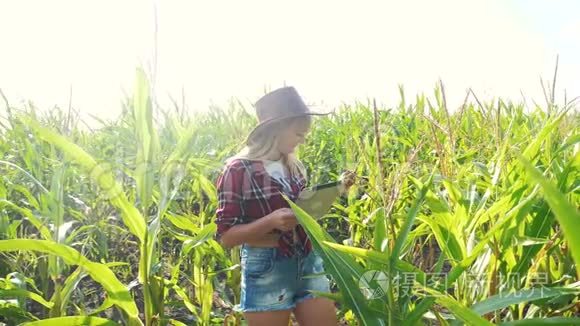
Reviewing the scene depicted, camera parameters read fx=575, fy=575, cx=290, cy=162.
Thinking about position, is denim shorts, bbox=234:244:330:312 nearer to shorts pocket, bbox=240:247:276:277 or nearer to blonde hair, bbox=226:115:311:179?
shorts pocket, bbox=240:247:276:277

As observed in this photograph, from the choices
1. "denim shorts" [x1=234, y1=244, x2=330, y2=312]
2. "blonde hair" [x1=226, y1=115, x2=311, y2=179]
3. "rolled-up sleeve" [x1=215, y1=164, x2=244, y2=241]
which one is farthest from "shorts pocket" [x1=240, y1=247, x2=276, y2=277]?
"blonde hair" [x1=226, y1=115, x2=311, y2=179]

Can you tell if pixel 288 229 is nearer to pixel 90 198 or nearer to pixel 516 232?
pixel 516 232

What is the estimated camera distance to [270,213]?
1.56 metres

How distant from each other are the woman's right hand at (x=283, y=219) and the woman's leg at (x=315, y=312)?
309mm

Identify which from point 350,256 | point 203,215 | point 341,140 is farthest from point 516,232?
point 341,140

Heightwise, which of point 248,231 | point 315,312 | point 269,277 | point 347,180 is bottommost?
point 315,312

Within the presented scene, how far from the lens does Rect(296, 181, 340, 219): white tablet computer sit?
146cm

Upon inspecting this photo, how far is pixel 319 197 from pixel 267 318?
1.33ft

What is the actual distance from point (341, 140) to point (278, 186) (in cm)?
265

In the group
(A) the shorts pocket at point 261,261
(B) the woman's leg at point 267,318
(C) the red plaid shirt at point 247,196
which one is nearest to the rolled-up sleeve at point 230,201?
(C) the red plaid shirt at point 247,196

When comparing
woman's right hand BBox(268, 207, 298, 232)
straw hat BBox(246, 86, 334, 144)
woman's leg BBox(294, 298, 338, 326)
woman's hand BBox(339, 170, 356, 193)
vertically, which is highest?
straw hat BBox(246, 86, 334, 144)

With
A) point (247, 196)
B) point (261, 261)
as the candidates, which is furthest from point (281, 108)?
point (261, 261)

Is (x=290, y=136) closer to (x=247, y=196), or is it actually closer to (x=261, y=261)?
(x=247, y=196)

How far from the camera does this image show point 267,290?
1.63m
